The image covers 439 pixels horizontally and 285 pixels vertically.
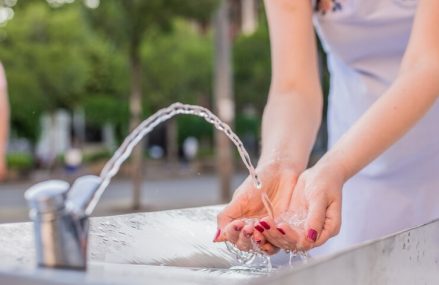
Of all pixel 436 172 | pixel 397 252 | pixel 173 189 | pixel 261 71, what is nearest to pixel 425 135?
pixel 436 172

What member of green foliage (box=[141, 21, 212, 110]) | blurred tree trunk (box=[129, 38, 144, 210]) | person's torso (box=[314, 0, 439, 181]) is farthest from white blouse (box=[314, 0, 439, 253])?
green foliage (box=[141, 21, 212, 110])

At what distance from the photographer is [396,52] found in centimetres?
126

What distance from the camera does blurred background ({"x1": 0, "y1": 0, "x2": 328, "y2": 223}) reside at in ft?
34.1

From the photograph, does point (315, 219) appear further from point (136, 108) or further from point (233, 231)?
point (136, 108)

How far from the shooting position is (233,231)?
95cm

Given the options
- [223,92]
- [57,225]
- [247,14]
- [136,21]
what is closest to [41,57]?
[136,21]

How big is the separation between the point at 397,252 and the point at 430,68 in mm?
363

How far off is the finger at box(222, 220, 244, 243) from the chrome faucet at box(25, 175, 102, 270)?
38cm

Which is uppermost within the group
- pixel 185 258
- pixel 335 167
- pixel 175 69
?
pixel 335 167

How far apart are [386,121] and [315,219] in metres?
0.15

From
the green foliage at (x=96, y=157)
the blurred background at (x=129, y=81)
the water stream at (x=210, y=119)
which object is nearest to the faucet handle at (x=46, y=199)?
the water stream at (x=210, y=119)

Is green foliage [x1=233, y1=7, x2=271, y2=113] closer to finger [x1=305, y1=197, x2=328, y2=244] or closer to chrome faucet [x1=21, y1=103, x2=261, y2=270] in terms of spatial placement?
finger [x1=305, y1=197, x2=328, y2=244]

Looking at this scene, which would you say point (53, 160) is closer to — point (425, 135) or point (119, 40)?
point (119, 40)

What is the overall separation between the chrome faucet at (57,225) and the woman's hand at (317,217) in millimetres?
361
